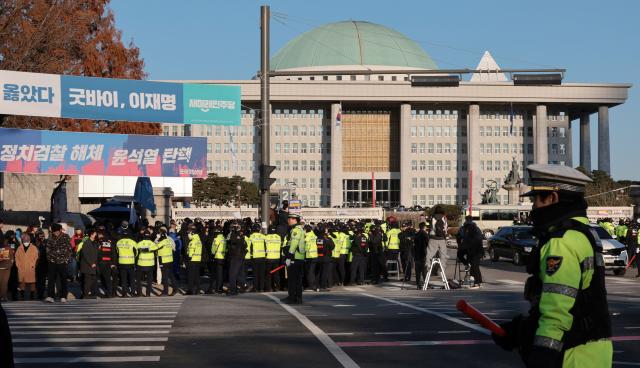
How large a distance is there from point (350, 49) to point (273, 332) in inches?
6166

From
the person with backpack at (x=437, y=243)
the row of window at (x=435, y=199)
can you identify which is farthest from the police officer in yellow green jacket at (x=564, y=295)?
the row of window at (x=435, y=199)

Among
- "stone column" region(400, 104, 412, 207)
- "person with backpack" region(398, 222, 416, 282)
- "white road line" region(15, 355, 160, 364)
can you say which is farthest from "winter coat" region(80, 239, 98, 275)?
"stone column" region(400, 104, 412, 207)

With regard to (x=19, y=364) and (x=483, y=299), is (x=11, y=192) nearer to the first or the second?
(x=483, y=299)

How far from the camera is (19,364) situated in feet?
35.5

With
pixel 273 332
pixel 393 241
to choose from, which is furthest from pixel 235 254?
pixel 273 332

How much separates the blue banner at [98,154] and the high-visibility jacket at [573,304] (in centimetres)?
2794

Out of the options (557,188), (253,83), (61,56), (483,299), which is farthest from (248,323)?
(253,83)

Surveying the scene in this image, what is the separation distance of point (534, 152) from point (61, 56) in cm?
12013

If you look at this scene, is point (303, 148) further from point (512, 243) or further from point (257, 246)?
point (257, 246)

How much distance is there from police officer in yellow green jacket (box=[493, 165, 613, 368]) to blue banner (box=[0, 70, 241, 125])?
2660cm

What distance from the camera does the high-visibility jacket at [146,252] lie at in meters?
24.4

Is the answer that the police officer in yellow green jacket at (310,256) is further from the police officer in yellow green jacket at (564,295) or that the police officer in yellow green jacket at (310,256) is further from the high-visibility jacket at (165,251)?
the police officer in yellow green jacket at (564,295)

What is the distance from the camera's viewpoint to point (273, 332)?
1391cm

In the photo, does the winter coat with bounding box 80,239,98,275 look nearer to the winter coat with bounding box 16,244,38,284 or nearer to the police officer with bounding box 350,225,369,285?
the winter coat with bounding box 16,244,38,284
